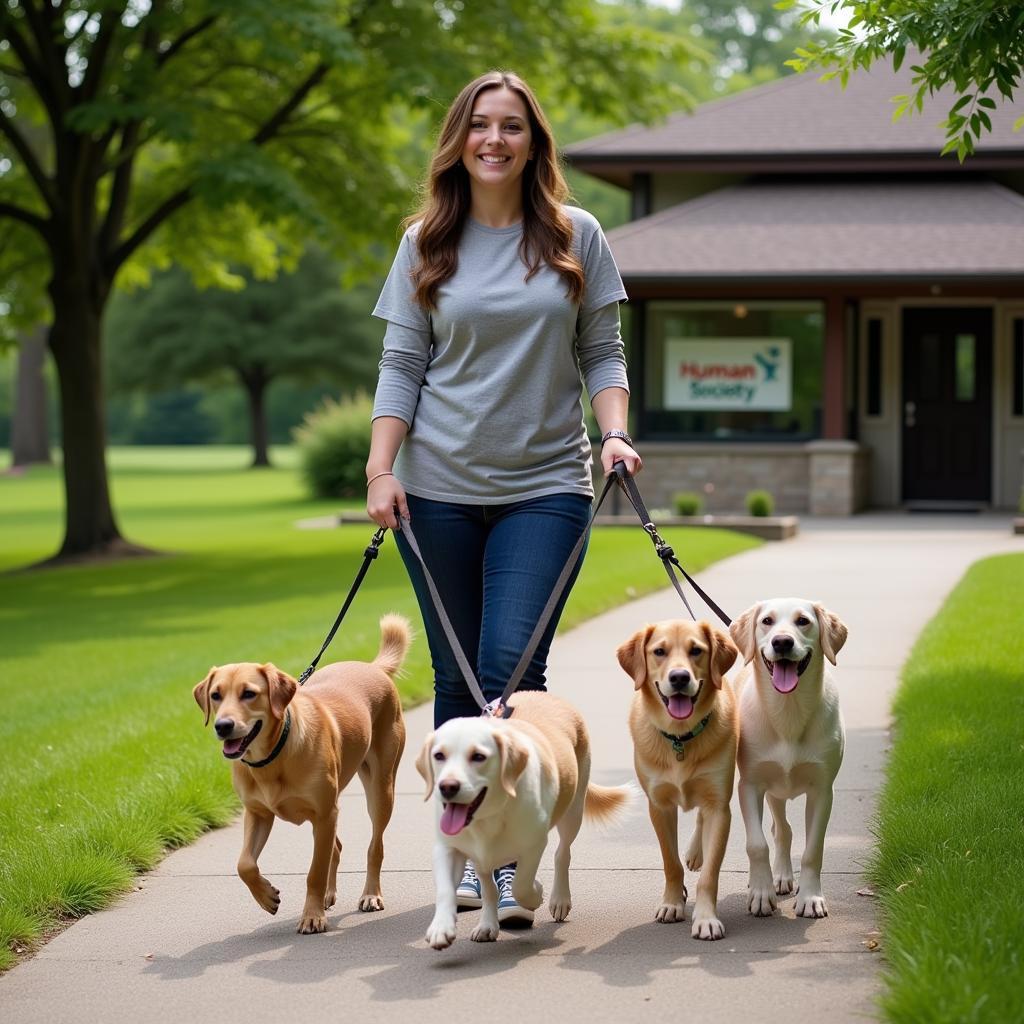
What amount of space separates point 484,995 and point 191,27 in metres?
18.1

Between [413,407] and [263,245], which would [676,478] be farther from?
[413,407]

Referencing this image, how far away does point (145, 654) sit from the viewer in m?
13.3

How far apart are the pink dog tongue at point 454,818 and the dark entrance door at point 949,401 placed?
860 inches

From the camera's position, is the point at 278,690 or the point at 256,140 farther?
the point at 256,140

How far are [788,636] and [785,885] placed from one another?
1.02 metres

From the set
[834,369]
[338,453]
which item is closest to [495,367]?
[834,369]

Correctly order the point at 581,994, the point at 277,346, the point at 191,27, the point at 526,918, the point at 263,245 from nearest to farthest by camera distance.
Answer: the point at 581,994, the point at 526,918, the point at 191,27, the point at 263,245, the point at 277,346

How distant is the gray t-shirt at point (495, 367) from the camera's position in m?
5.15

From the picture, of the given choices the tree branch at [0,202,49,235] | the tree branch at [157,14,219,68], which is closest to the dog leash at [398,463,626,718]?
the tree branch at [157,14,219,68]

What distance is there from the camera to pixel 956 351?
82.0 ft

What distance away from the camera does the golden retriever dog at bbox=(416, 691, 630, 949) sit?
14.1ft

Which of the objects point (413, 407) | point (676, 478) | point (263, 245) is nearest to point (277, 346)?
point (263, 245)

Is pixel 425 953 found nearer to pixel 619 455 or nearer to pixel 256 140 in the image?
pixel 619 455

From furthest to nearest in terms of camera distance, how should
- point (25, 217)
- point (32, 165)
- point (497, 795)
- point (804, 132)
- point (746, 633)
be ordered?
point (804, 132) → point (25, 217) → point (32, 165) → point (746, 633) → point (497, 795)
